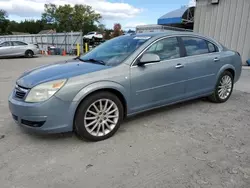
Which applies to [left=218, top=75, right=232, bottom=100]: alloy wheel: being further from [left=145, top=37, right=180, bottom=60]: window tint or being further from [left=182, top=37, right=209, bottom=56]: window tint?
[left=145, top=37, right=180, bottom=60]: window tint

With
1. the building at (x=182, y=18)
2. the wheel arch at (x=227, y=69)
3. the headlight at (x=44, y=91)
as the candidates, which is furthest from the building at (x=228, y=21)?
the building at (x=182, y=18)

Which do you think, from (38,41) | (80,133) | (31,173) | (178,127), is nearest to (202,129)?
(178,127)

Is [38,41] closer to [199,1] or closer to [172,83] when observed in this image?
[199,1]

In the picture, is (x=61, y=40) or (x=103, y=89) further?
(x=61, y=40)

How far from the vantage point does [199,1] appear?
11.1 m

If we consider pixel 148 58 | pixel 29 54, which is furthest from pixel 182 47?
pixel 29 54

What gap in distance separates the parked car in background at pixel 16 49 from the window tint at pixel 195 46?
50.2ft

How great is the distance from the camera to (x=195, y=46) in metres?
4.13

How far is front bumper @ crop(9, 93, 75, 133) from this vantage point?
105 inches

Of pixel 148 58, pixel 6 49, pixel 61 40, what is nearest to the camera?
pixel 148 58

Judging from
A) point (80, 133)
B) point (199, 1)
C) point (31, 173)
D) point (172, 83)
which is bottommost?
point (31, 173)

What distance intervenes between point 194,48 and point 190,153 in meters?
2.15

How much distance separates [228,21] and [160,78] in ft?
28.0

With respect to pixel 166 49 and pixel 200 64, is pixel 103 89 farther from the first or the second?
pixel 200 64
